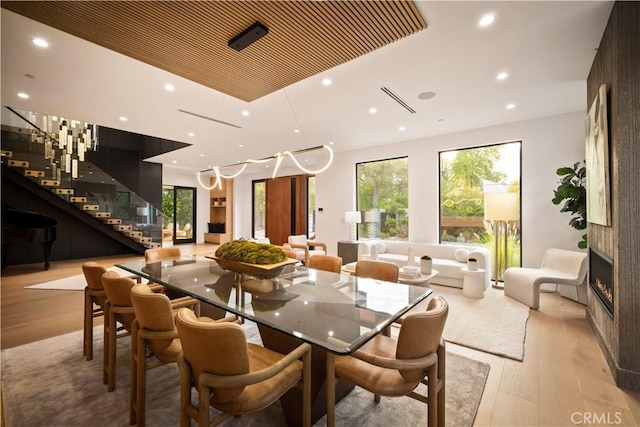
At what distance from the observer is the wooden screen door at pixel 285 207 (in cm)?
977

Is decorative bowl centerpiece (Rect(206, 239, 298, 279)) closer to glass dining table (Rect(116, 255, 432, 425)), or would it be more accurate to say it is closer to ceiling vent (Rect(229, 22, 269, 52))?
glass dining table (Rect(116, 255, 432, 425))

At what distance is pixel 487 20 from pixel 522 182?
369 centimetres

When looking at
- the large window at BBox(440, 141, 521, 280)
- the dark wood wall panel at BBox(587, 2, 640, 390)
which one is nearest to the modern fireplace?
the dark wood wall panel at BBox(587, 2, 640, 390)

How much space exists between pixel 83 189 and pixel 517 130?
10.2 meters

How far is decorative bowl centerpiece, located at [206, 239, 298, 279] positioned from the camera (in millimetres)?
2284

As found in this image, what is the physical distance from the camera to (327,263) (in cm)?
310

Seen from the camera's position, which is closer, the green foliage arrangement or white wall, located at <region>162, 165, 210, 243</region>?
the green foliage arrangement

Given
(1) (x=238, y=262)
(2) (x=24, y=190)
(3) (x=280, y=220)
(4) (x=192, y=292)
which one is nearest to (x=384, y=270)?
(1) (x=238, y=262)

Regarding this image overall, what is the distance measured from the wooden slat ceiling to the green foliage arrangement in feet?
6.33

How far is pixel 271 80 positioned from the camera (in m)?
3.30

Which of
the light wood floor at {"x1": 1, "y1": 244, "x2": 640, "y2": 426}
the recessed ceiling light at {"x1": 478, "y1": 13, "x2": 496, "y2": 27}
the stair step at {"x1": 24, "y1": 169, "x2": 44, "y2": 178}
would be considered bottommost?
the light wood floor at {"x1": 1, "y1": 244, "x2": 640, "y2": 426}

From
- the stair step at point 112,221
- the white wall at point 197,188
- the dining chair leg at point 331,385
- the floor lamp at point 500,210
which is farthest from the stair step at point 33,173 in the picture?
the floor lamp at point 500,210

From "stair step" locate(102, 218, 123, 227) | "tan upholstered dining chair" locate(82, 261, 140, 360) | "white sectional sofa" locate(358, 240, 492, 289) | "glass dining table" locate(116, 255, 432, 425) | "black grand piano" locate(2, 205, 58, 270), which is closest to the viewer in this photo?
"glass dining table" locate(116, 255, 432, 425)

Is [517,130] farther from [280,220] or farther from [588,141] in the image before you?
[280,220]
